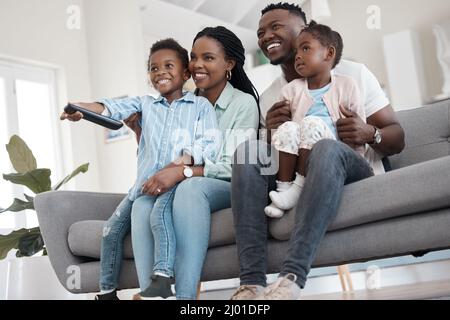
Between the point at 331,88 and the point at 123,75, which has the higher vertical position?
the point at 123,75

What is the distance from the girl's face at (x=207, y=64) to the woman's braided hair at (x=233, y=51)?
28 mm

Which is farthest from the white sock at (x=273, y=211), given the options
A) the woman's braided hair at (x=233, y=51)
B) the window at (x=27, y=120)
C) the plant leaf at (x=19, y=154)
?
the window at (x=27, y=120)

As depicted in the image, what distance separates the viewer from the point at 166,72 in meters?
1.67

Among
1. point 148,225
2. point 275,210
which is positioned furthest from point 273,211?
point 148,225

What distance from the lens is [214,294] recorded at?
3240 mm

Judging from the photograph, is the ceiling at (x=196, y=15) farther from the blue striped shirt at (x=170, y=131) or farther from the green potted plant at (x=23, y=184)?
the blue striped shirt at (x=170, y=131)

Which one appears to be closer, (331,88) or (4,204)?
(331,88)

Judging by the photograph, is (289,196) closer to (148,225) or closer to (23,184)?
(148,225)

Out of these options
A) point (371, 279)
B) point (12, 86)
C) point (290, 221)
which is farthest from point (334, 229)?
point (12, 86)

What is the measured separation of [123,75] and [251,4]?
1326 mm

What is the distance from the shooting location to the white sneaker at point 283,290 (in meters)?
1.11

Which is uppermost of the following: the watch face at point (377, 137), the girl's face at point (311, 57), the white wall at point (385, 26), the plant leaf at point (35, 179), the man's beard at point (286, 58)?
the white wall at point (385, 26)

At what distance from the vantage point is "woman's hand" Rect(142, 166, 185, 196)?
57.2 inches

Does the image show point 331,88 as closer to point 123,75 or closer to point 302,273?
point 302,273
